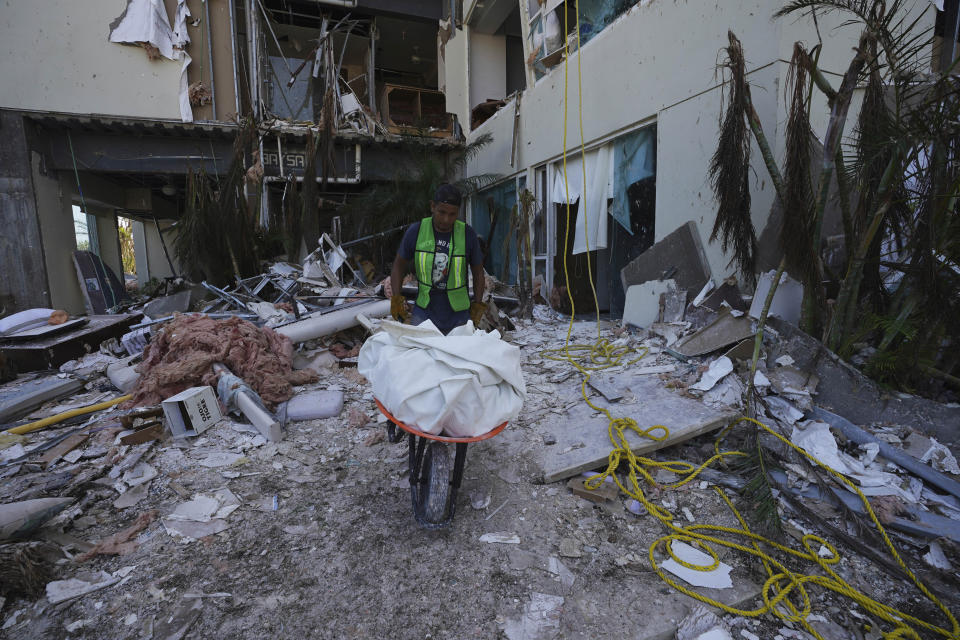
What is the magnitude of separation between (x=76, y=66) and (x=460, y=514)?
1158cm

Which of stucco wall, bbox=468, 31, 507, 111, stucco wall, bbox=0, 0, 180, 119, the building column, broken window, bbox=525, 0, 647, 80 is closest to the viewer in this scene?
broken window, bbox=525, 0, 647, 80

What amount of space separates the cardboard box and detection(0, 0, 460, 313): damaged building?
6.42 meters

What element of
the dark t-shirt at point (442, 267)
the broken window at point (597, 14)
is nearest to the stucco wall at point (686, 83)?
the broken window at point (597, 14)

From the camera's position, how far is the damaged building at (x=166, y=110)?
8.39 metres

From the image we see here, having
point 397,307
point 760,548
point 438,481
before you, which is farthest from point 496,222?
point 760,548

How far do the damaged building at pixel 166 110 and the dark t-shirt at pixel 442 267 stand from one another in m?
7.15

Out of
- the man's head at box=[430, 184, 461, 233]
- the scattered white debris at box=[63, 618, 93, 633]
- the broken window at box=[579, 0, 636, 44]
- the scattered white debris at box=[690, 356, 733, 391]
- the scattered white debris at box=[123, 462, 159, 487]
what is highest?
the broken window at box=[579, 0, 636, 44]

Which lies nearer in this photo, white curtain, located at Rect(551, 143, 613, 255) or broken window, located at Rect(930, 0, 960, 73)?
broken window, located at Rect(930, 0, 960, 73)

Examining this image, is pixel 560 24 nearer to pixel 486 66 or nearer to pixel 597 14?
pixel 597 14

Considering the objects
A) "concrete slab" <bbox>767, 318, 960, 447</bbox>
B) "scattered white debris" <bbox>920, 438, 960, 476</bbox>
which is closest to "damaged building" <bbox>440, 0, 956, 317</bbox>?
"concrete slab" <bbox>767, 318, 960, 447</bbox>

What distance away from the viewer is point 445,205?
2752mm

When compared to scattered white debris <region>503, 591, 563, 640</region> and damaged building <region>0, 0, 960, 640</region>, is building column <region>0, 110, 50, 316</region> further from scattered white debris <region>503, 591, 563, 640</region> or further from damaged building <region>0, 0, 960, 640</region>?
scattered white debris <region>503, 591, 563, 640</region>

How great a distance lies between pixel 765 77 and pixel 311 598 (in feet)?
17.1

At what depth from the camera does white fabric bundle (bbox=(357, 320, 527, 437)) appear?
1.77 meters
